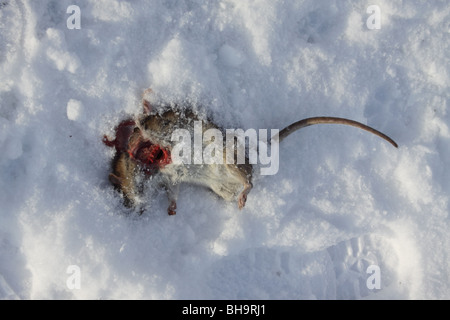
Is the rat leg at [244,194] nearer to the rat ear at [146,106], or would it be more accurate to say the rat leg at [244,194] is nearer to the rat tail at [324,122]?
the rat tail at [324,122]

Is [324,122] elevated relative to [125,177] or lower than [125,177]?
elevated

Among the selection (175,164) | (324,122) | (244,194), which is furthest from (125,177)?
(324,122)

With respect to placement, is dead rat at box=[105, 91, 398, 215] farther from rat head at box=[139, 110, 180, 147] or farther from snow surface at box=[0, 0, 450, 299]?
snow surface at box=[0, 0, 450, 299]

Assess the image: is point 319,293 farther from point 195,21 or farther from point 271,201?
point 195,21

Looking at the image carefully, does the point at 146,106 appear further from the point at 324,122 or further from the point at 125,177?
the point at 324,122

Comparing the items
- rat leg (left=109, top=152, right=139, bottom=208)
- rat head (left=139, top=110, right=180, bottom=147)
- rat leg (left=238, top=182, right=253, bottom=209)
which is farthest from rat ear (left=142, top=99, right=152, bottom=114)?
rat leg (left=238, top=182, right=253, bottom=209)

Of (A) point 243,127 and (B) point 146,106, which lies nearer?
(B) point 146,106

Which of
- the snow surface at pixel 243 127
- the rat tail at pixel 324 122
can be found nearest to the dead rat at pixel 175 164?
the rat tail at pixel 324 122

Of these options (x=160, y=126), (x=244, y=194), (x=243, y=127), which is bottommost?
(x=244, y=194)
